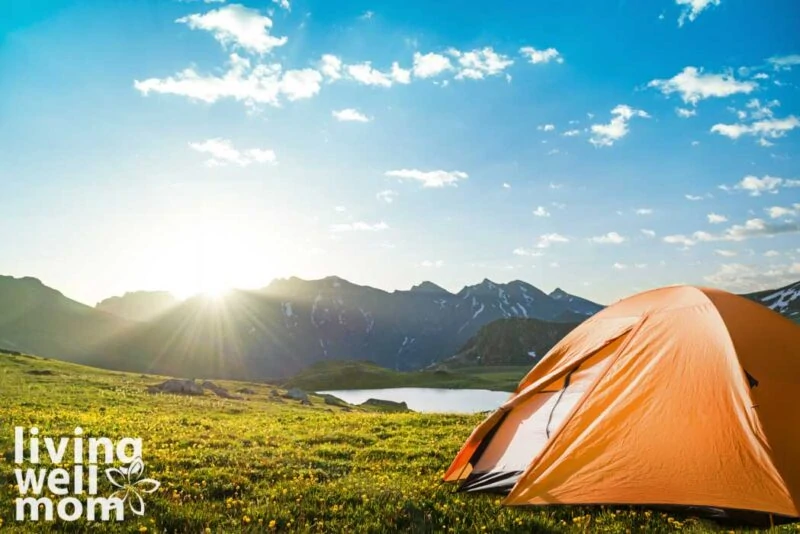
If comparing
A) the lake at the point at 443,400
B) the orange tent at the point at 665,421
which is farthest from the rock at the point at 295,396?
the orange tent at the point at 665,421

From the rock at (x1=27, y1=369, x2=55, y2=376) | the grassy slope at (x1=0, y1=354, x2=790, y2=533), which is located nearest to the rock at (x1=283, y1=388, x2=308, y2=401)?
the rock at (x1=27, y1=369, x2=55, y2=376)

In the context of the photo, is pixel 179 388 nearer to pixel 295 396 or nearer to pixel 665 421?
pixel 295 396

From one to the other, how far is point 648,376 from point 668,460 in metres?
1.55

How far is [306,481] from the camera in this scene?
34.5 ft

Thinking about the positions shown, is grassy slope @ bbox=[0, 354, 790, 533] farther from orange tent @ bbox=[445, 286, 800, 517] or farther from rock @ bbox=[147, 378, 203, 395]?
rock @ bbox=[147, 378, 203, 395]

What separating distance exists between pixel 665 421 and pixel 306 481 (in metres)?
6.85

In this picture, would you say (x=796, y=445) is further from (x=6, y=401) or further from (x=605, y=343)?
(x=6, y=401)

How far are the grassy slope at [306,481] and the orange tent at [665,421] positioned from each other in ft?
1.82

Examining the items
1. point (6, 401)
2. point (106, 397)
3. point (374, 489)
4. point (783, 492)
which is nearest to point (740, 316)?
point (783, 492)

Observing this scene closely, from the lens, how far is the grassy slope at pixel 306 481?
807 cm

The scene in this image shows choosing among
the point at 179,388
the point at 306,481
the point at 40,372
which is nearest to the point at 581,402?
the point at 306,481

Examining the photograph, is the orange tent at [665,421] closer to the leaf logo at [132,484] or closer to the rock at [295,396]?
the leaf logo at [132,484]

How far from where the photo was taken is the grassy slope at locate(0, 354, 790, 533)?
8070mm

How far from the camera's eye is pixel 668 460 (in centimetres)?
872
